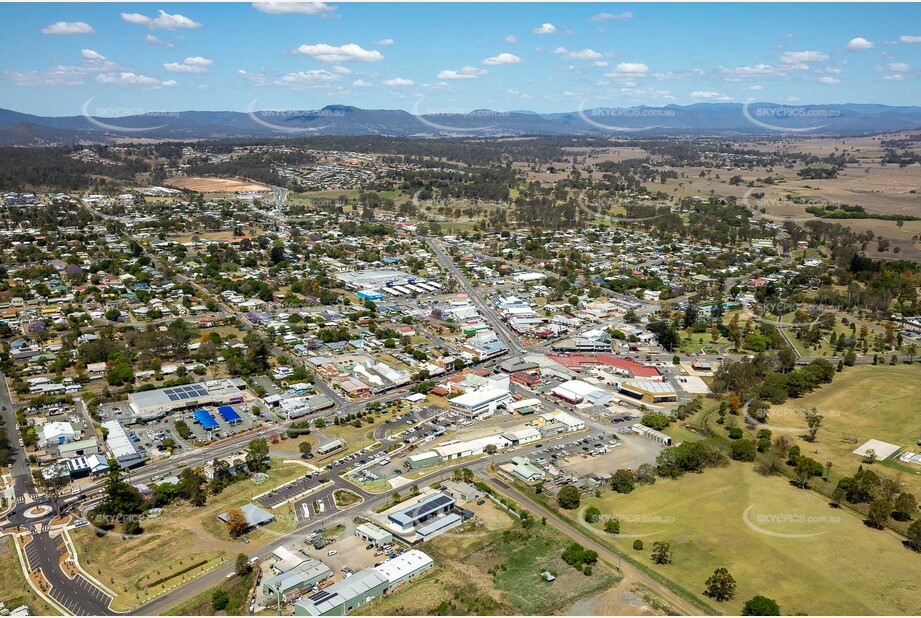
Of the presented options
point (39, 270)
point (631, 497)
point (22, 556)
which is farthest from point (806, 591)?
point (39, 270)

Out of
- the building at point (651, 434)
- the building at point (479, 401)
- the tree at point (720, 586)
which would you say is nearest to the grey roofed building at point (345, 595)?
the tree at point (720, 586)

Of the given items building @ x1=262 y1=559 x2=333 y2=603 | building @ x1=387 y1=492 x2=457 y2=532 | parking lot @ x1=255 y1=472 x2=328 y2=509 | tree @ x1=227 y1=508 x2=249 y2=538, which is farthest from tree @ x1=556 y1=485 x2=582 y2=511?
tree @ x1=227 y1=508 x2=249 y2=538

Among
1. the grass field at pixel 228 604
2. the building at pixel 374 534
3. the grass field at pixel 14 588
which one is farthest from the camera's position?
the building at pixel 374 534

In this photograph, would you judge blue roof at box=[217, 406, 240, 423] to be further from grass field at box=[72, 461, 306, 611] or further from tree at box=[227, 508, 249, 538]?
tree at box=[227, 508, 249, 538]

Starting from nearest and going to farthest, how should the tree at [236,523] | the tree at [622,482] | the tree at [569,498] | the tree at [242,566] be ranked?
the tree at [242,566], the tree at [236,523], the tree at [569,498], the tree at [622,482]

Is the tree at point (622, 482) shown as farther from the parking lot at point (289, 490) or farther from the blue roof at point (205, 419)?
the blue roof at point (205, 419)

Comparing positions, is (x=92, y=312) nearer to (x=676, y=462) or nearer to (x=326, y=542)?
(x=326, y=542)
